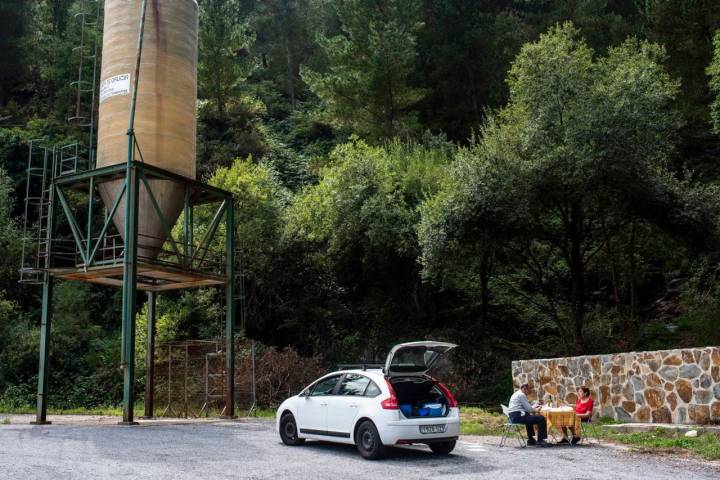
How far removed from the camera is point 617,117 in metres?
20.7

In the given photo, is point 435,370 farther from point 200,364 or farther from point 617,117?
point 617,117

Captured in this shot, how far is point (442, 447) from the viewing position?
36.0 ft

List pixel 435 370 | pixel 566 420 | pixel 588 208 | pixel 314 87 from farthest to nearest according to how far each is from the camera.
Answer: pixel 314 87 < pixel 435 370 < pixel 588 208 < pixel 566 420

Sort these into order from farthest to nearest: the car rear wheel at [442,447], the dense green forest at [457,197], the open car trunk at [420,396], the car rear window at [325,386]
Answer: the dense green forest at [457,197] < the car rear window at [325,386] < the car rear wheel at [442,447] < the open car trunk at [420,396]

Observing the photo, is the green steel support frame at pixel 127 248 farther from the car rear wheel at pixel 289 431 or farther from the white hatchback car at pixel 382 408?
the white hatchback car at pixel 382 408

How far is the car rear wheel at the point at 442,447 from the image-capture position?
35.6 feet

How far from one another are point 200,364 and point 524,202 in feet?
44.1

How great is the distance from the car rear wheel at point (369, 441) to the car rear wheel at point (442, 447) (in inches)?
46.2

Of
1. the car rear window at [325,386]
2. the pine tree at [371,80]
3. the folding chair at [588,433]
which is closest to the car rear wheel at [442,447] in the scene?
the car rear window at [325,386]

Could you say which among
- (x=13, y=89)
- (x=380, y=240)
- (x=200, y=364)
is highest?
(x=13, y=89)

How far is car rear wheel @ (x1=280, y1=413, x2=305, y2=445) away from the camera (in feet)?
39.0

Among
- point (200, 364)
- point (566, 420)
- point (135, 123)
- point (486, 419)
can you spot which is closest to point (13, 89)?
point (200, 364)

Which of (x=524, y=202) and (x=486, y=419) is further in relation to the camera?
(x=524, y=202)

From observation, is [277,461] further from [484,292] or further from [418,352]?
[484,292]
